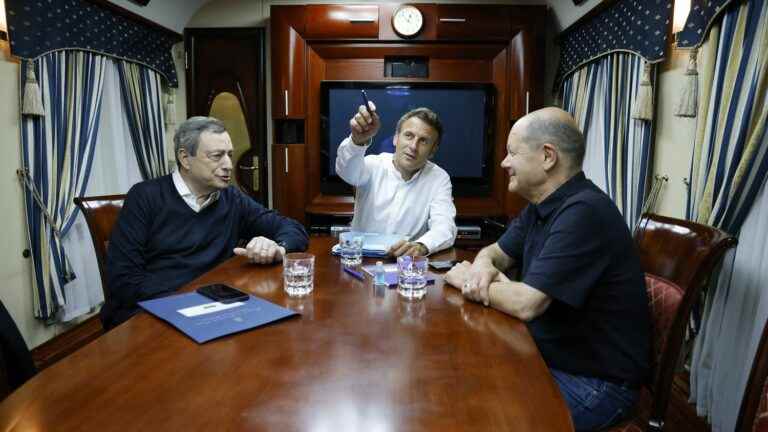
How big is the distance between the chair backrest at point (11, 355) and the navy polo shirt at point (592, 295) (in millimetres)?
1065

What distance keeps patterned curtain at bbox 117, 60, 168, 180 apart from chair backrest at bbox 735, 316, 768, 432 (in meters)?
3.79

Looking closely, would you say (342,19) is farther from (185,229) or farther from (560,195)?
(560,195)

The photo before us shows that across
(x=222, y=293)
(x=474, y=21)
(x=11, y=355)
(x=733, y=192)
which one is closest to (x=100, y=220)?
(x=222, y=293)

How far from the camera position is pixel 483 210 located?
388cm

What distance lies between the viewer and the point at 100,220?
194cm

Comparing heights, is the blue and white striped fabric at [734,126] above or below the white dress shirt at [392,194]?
above

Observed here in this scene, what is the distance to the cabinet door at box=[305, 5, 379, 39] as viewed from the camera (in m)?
Result: 3.77

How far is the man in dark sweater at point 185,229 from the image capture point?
161 centimetres

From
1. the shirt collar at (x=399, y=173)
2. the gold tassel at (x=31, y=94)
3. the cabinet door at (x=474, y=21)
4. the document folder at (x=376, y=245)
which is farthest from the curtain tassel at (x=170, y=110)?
the document folder at (x=376, y=245)

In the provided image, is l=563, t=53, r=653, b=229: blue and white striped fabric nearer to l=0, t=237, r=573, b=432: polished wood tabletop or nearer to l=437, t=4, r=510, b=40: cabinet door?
l=437, t=4, r=510, b=40: cabinet door

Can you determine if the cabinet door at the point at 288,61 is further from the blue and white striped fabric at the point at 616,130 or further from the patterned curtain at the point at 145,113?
the blue and white striped fabric at the point at 616,130

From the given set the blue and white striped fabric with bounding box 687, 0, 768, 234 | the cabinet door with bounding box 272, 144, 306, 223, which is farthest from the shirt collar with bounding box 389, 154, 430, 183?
the cabinet door with bounding box 272, 144, 306, 223

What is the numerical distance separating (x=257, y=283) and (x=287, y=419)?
73cm

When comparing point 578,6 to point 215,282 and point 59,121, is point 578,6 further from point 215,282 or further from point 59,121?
point 59,121
